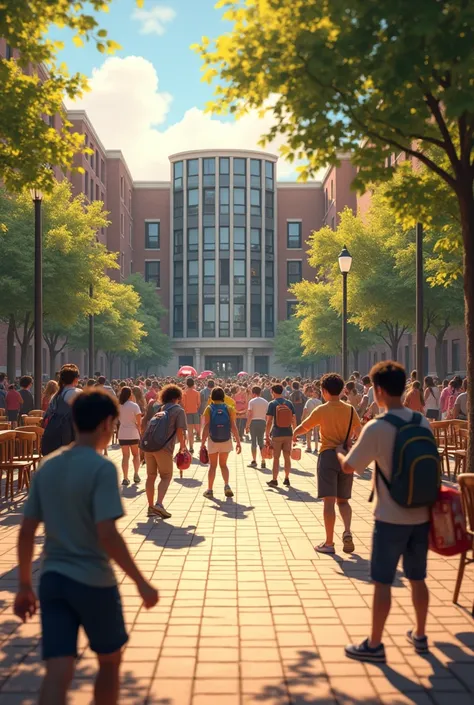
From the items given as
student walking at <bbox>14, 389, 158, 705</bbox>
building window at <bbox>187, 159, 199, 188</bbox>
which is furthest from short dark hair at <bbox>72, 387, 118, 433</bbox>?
building window at <bbox>187, 159, 199, 188</bbox>

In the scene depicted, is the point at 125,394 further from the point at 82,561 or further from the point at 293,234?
the point at 293,234

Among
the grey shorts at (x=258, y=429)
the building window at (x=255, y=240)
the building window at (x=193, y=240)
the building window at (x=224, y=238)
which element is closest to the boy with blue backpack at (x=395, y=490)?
the grey shorts at (x=258, y=429)

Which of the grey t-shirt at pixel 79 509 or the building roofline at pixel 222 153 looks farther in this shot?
the building roofline at pixel 222 153

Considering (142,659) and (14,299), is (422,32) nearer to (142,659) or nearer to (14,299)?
(142,659)

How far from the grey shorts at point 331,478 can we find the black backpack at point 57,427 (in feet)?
9.56

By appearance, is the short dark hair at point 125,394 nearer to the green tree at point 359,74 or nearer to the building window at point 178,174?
the green tree at point 359,74

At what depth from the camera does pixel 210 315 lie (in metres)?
83.0

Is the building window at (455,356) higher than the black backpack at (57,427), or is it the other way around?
the building window at (455,356)

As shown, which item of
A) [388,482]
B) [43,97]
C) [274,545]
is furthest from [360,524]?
[43,97]

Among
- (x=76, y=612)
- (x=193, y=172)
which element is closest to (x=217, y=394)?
(x=76, y=612)

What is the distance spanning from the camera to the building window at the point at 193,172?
8214 cm

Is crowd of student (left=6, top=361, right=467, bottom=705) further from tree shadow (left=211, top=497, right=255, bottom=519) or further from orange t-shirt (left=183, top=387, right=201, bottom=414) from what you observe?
orange t-shirt (left=183, top=387, right=201, bottom=414)

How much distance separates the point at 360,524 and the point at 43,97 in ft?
21.4

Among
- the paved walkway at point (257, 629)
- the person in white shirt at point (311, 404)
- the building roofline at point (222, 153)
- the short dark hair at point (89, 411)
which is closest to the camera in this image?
the short dark hair at point (89, 411)
